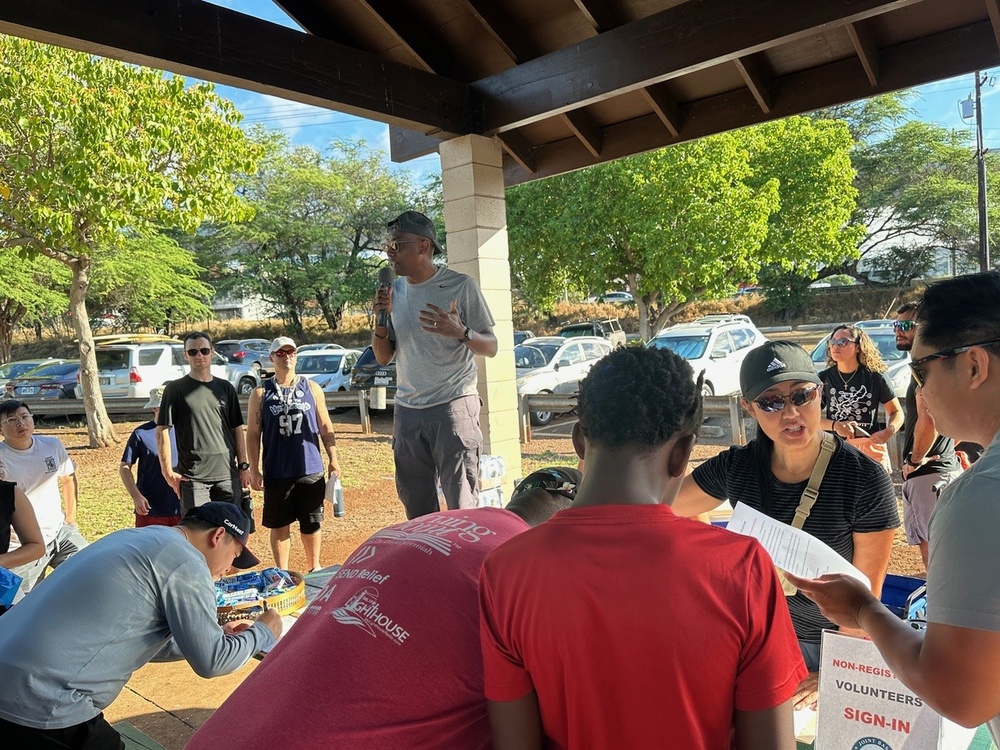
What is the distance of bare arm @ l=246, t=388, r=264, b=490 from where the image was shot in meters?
5.43

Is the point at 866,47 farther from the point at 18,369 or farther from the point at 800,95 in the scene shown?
the point at 18,369

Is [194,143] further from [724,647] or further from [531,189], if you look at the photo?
[724,647]

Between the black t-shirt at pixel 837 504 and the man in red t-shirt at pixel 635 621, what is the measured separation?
1150mm

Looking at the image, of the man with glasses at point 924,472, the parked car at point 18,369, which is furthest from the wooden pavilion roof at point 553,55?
the parked car at point 18,369

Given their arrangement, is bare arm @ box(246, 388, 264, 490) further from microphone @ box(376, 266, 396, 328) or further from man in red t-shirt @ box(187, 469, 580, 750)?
man in red t-shirt @ box(187, 469, 580, 750)

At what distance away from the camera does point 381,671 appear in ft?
4.46

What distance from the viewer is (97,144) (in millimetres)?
10414

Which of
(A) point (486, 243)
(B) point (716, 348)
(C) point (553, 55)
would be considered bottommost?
(B) point (716, 348)

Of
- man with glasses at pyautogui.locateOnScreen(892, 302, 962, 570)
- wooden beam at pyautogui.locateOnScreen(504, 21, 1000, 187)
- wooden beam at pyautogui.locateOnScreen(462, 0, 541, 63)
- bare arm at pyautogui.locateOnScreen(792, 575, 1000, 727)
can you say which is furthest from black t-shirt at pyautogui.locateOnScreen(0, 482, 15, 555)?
man with glasses at pyautogui.locateOnScreen(892, 302, 962, 570)

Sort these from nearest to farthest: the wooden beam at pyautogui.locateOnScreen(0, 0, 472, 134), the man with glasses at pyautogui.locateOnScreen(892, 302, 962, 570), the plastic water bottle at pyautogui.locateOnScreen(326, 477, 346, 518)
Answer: the wooden beam at pyautogui.locateOnScreen(0, 0, 472, 134) → the man with glasses at pyautogui.locateOnScreen(892, 302, 962, 570) → the plastic water bottle at pyautogui.locateOnScreen(326, 477, 346, 518)

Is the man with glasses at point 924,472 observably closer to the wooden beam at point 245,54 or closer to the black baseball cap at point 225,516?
the wooden beam at point 245,54

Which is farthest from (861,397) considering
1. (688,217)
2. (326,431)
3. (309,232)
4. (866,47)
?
(309,232)

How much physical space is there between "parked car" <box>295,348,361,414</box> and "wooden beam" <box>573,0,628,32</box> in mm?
12793

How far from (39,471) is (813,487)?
177 inches
